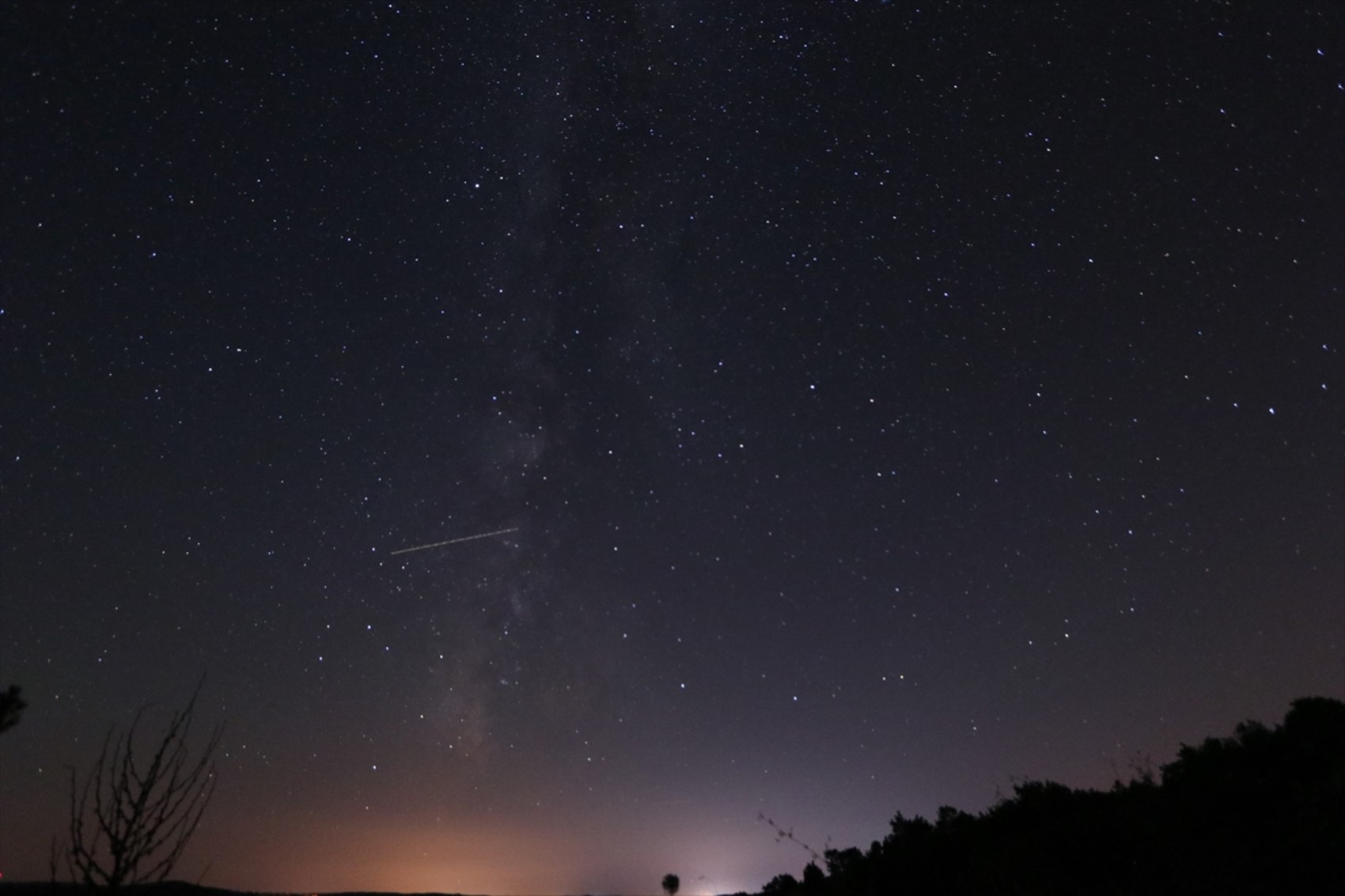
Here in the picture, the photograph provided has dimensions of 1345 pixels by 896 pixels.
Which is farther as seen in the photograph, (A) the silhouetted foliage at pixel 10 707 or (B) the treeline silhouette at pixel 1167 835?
(B) the treeline silhouette at pixel 1167 835

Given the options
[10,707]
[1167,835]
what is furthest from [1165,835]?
[10,707]

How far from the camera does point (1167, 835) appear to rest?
10.0m

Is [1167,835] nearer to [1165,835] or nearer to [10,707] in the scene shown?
[1165,835]

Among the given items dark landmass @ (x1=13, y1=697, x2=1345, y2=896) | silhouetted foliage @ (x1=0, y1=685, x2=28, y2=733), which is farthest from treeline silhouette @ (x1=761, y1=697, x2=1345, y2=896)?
silhouetted foliage @ (x1=0, y1=685, x2=28, y2=733)

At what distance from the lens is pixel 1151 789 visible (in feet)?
39.1

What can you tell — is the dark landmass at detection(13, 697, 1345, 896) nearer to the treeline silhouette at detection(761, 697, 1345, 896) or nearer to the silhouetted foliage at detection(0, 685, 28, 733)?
the treeline silhouette at detection(761, 697, 1345, 896)

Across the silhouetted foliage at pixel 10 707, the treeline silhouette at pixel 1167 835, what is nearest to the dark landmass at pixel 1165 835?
the treeline silhouette at pixel 1167 835

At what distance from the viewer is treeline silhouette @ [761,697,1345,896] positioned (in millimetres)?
8836

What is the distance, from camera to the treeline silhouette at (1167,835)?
348 inches

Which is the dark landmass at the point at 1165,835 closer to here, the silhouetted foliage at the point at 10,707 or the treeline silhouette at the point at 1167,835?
the treeline silhouette at the point at 1167,835

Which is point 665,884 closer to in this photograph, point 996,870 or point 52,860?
point 996,870

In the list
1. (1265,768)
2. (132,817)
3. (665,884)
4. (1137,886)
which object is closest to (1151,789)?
(1265,768)

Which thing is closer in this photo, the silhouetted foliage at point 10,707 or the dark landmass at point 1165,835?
the silhouetted foliage at point 10,707

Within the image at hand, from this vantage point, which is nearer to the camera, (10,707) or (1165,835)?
(10,707)
